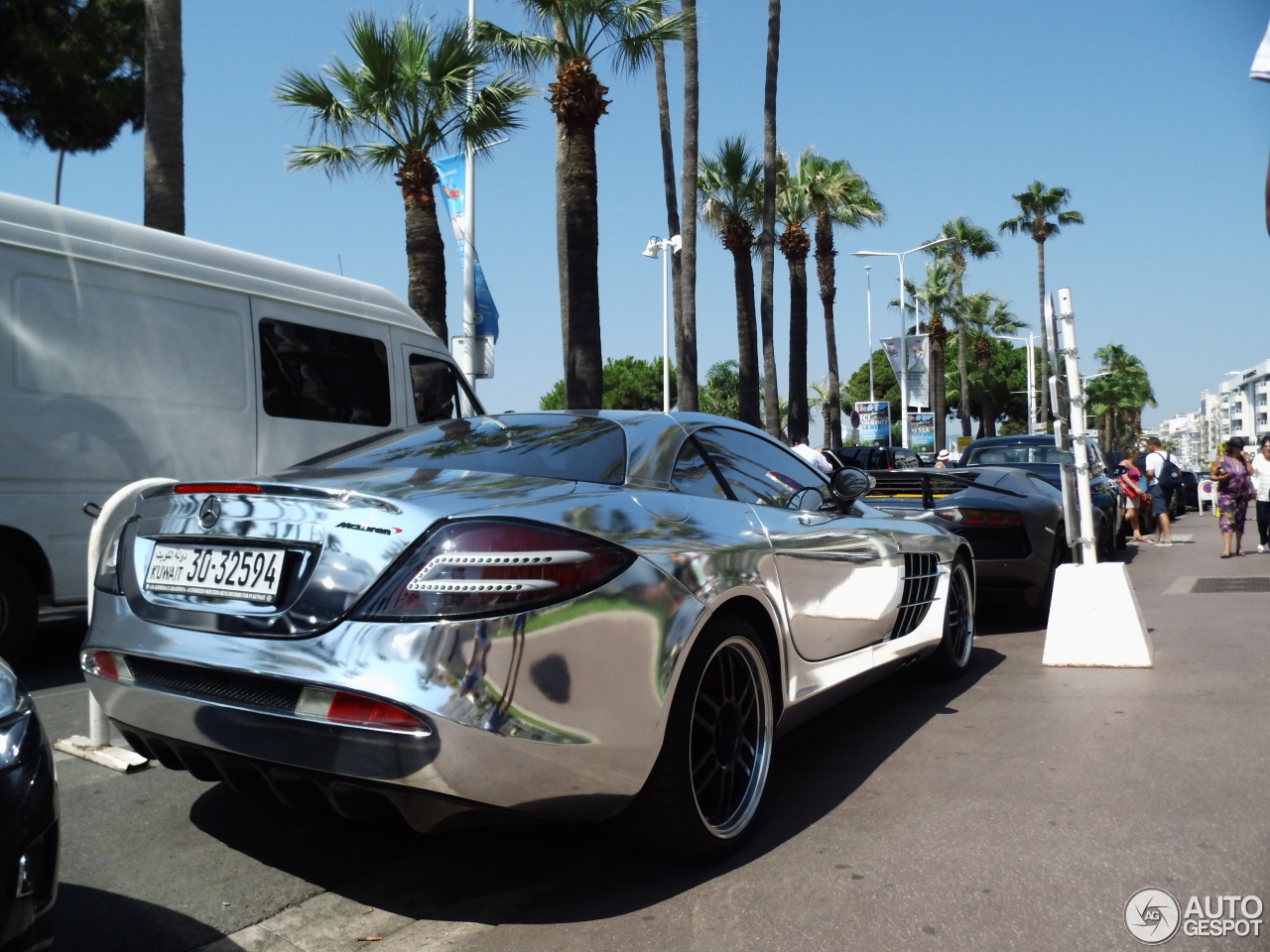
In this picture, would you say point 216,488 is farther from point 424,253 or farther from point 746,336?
point 746,336

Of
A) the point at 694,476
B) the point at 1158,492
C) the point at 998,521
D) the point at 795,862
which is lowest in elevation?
the point at 795,862

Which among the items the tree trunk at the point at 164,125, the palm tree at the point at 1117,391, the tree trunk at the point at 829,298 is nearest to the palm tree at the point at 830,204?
the tree trunk at the point at 829,298

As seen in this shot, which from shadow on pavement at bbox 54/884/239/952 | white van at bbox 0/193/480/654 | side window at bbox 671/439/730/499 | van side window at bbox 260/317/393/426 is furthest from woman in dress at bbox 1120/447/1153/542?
shadow on pavement at bbox 54/884/239/952

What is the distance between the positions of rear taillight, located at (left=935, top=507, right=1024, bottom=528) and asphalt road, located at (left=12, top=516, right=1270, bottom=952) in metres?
2.97

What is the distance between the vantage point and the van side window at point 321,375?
7.83m

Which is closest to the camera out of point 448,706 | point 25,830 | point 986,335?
point 25,830

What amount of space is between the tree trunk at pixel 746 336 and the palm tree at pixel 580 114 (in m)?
10.1

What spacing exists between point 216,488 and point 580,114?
1342 cm

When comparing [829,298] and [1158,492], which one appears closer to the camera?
[1158,492]

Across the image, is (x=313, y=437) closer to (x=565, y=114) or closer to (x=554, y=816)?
(x=554, y=816)

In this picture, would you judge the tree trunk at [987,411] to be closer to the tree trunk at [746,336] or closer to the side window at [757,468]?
the tree trunk at [746,336]

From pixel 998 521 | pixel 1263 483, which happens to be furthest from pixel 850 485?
pixel 1263 483

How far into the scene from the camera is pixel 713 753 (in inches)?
135

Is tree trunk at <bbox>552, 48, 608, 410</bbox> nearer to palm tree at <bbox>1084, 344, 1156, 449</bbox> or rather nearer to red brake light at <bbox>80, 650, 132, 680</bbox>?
red brake light at <bbox>80, 650, 132, 680</bbox>
